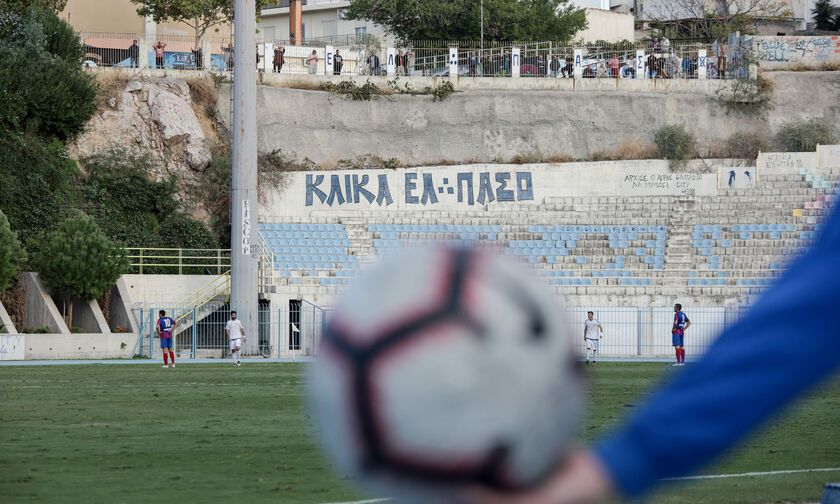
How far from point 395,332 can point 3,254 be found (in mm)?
31774

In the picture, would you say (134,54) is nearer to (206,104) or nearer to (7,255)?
(206,104)

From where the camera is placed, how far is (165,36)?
54.7 m

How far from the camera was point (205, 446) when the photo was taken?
36.8ft

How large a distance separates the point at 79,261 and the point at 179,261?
16.2 feet

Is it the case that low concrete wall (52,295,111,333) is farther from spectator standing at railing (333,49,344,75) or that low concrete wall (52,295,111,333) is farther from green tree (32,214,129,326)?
spectator standing at railing (333,49,344,75)

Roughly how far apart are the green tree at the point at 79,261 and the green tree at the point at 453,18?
2755 centimetres

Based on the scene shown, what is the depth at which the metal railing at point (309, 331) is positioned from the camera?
31.8 m

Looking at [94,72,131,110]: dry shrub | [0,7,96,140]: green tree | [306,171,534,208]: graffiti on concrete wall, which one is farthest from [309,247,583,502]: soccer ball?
[94,72,131,110]: dry shrub

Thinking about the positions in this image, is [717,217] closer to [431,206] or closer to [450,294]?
[431,206]

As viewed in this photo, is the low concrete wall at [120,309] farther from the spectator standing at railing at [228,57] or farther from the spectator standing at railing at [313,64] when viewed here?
the spectator standing at railing at [313,64]

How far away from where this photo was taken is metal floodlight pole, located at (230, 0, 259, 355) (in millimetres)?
31578

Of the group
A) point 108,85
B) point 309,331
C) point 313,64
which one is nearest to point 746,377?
point 309,331

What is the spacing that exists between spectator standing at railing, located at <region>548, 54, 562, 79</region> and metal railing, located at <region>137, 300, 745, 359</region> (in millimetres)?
20941

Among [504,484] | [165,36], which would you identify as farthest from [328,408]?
[165,36]
